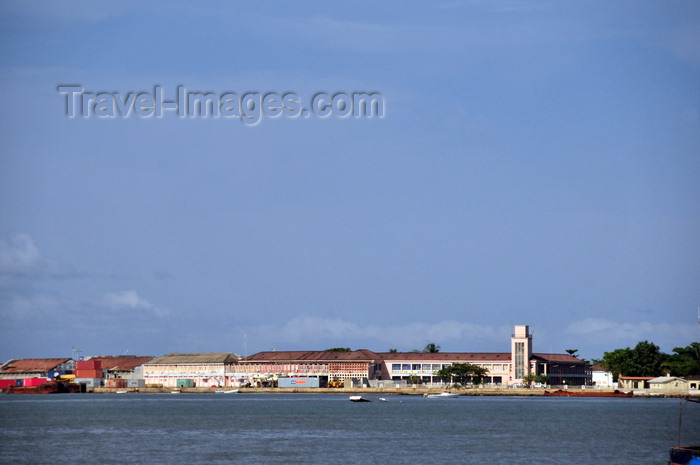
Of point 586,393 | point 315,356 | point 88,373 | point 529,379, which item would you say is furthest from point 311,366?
point 586,393

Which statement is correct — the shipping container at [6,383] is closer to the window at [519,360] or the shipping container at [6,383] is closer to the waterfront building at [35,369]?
the waterfront building at [35,369]

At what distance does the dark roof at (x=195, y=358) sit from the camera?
183 m

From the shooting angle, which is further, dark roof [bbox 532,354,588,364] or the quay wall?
dark roof [bbox 532,354,588,364]

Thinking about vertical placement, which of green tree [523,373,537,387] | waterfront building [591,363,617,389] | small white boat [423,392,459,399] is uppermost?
green tree [523,373,537,387]

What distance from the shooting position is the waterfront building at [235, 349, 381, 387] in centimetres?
17450

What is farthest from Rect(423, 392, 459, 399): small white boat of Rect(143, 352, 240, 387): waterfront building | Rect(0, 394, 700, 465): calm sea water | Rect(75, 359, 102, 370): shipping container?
Rect(75, 359, 102, 370): shipping container

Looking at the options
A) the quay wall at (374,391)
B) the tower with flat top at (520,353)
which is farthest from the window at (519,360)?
the quay wall at (374,391)

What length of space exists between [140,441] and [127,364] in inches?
5287

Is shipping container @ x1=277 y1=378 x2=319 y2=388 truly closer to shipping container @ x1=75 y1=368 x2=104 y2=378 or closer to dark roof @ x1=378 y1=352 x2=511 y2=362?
dark roof @ x1=378 y1=352 x2=511 y2=362

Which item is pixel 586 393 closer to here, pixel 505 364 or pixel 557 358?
pixel 505 364

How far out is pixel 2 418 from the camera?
9112 centimetres

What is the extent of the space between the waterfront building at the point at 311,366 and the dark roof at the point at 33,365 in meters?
37.1

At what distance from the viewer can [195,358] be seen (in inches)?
7318

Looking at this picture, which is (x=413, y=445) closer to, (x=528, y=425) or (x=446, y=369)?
(x=528, y=425)
